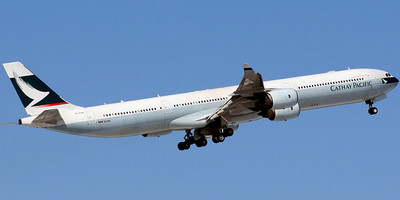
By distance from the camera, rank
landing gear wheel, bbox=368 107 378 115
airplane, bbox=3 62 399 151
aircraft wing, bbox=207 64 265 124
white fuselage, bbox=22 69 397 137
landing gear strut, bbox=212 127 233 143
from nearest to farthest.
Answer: aircraft wing, bbox=207 64 265 124
airplane, bbox=3 62 399 151
white fuselage, bbox=22 69 397 137
landing gear strut, bbox=212 127 233 143
landing gear wheel, bbox=368 107 378 115

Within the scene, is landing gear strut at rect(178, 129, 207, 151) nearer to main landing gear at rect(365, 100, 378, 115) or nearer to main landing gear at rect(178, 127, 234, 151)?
main landing gear at rect(178, 127, 234, 151)

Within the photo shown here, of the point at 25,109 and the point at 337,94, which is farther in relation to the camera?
the point at 337,94

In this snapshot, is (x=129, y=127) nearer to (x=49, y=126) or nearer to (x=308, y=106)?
(x=49, y=126)

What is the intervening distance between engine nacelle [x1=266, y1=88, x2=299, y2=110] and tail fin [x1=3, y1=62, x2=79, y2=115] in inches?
578

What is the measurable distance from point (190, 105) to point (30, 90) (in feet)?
38.8

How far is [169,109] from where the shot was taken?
58062mm

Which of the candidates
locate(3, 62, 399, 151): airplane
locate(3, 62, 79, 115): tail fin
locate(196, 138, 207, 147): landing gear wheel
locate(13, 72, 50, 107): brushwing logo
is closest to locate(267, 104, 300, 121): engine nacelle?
locate(3, 62, 399, 151): airplane

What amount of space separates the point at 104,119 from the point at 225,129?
31.7 ft

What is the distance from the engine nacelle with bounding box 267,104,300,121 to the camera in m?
59.4

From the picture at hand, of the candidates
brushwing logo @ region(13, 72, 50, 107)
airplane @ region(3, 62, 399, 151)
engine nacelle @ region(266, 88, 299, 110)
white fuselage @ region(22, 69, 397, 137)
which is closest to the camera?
airplane @ region(3, 62, 399, 151)

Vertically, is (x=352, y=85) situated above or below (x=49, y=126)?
above

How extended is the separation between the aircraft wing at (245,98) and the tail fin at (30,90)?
38.1ft

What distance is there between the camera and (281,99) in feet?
186

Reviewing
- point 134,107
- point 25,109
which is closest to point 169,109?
point 134,107
